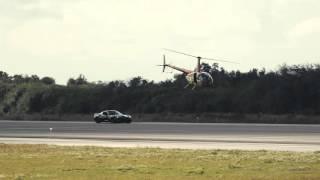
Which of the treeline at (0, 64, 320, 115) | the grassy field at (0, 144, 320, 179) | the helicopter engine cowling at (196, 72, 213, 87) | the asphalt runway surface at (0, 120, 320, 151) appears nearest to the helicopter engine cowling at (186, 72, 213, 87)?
the helicopter engine cowling at (196, 72, 213, 87)

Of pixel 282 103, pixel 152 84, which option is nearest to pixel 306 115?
pixel 282 103

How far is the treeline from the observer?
93.7 metres

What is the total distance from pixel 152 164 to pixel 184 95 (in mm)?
84781

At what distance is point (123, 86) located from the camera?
11894 cm

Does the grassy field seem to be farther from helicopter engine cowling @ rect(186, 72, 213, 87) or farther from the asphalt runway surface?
helicopter engine cowling @ rect(186, 72, 213, 87)

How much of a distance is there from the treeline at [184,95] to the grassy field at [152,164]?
63.9 metres

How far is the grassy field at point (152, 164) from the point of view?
19.7 meters

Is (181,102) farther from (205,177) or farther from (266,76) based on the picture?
(205,177)

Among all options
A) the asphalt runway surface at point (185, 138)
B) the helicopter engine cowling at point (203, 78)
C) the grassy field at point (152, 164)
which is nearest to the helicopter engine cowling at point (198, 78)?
the helicopter engine cowling at point (203, 78)

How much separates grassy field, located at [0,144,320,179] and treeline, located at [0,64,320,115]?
63.9 m

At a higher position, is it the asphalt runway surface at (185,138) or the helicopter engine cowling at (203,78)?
the helicopter engine cowling at (203,78)

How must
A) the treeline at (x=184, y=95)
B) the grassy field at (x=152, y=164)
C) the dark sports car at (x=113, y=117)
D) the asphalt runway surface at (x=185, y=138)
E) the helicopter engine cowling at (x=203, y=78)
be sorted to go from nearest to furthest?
the grassy field at (x=152, y=164), the asphalt runway surface at (x=185, y=138), the dark sports car at (x=113, y=117), the helicopter engine cowling at (x=203, y=78), the treeline at (x=184, y=95)

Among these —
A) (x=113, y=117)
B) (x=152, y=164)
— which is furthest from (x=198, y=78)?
(x=152, y=164)

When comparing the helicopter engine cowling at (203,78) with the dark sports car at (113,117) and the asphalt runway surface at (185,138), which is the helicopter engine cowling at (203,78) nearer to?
the dark sports car at (113,117)
